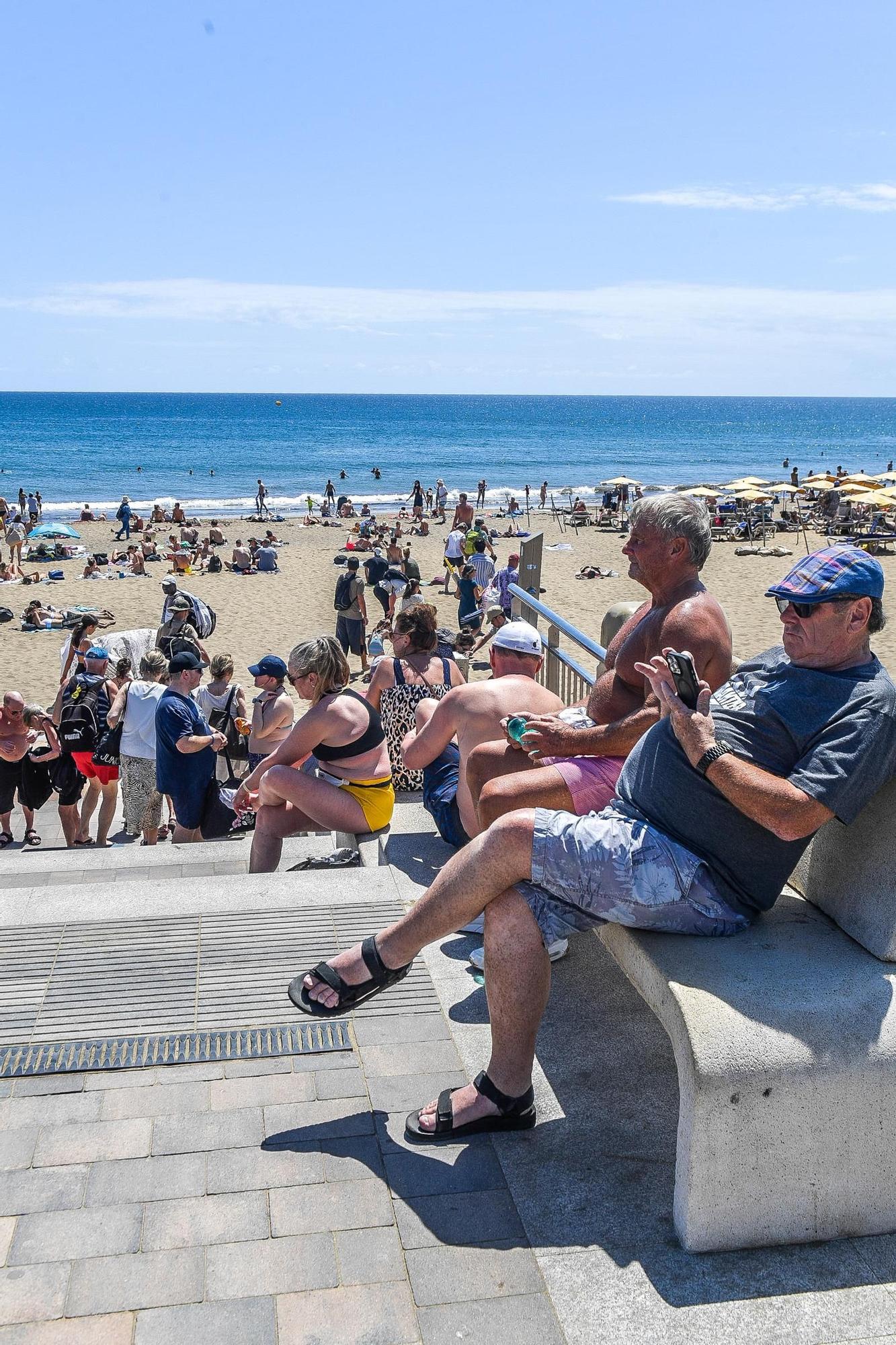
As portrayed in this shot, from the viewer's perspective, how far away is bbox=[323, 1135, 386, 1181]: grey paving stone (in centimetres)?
267

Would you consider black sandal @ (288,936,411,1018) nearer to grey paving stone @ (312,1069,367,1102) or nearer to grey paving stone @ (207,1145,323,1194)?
grey paving stone @ (312,1069,367,1102)

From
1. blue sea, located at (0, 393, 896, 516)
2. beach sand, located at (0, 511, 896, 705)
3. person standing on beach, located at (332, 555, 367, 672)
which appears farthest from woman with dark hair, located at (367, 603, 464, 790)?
blue sea, located at (0, 393, 896, 516)

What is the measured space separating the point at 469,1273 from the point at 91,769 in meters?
5.45

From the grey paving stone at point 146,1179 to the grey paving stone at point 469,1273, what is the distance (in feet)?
1.93

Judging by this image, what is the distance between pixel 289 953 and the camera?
3.78 m

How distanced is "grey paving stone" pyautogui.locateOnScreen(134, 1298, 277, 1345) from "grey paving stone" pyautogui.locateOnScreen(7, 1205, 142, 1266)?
22cm

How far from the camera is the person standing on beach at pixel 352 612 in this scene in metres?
13.9

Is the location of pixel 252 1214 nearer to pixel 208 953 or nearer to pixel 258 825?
pixel 208 953

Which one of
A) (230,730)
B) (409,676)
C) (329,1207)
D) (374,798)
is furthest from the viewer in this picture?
(230,730)

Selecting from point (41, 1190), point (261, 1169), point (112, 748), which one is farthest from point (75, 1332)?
point (112, 748)

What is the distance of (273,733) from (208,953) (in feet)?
10.8

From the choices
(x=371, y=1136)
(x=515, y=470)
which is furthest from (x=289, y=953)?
(x=515, y=470)

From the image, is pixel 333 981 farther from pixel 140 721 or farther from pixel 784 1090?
pixel 140 721

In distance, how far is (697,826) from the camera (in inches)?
106
